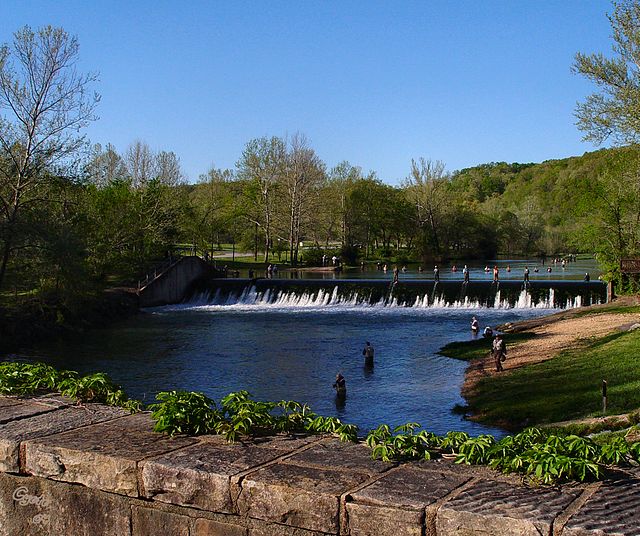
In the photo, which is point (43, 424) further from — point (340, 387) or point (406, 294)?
point (406, 294)

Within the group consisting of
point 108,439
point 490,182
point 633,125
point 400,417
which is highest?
point 490,182

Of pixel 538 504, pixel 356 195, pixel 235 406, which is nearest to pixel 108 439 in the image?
pixel 235 406

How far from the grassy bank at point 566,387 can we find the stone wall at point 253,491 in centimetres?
1385

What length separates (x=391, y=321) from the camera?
39.9 m

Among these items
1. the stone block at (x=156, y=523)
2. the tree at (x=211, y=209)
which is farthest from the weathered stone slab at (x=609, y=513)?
the tree at (x=211, y=209)

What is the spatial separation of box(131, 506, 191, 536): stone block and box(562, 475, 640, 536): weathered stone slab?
1.75 meters

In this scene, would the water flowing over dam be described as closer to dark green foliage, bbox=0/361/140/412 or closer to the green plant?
dark green foliage, bbox=0/361/140/412

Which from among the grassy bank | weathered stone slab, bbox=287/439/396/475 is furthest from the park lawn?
weathered stone slab, bbox=287/439/396/475

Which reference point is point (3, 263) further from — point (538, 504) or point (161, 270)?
point (538, 504)

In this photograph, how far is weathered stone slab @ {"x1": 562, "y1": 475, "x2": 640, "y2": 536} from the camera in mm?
2646

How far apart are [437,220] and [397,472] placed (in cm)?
10037

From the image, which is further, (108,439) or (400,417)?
(400,417)

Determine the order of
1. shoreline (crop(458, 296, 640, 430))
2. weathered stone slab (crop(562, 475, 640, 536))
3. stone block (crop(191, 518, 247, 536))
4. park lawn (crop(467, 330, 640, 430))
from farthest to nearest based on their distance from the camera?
shoreline (crop(458, 296, 640, 430)), park lawn (crop(467, 330, 640, 430)), stone block (crop(191, 518, 247, 536)), weathered stone slab (crop(562, 475, 640, 536))

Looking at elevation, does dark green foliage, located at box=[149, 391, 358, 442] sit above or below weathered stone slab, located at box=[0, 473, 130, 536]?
above
